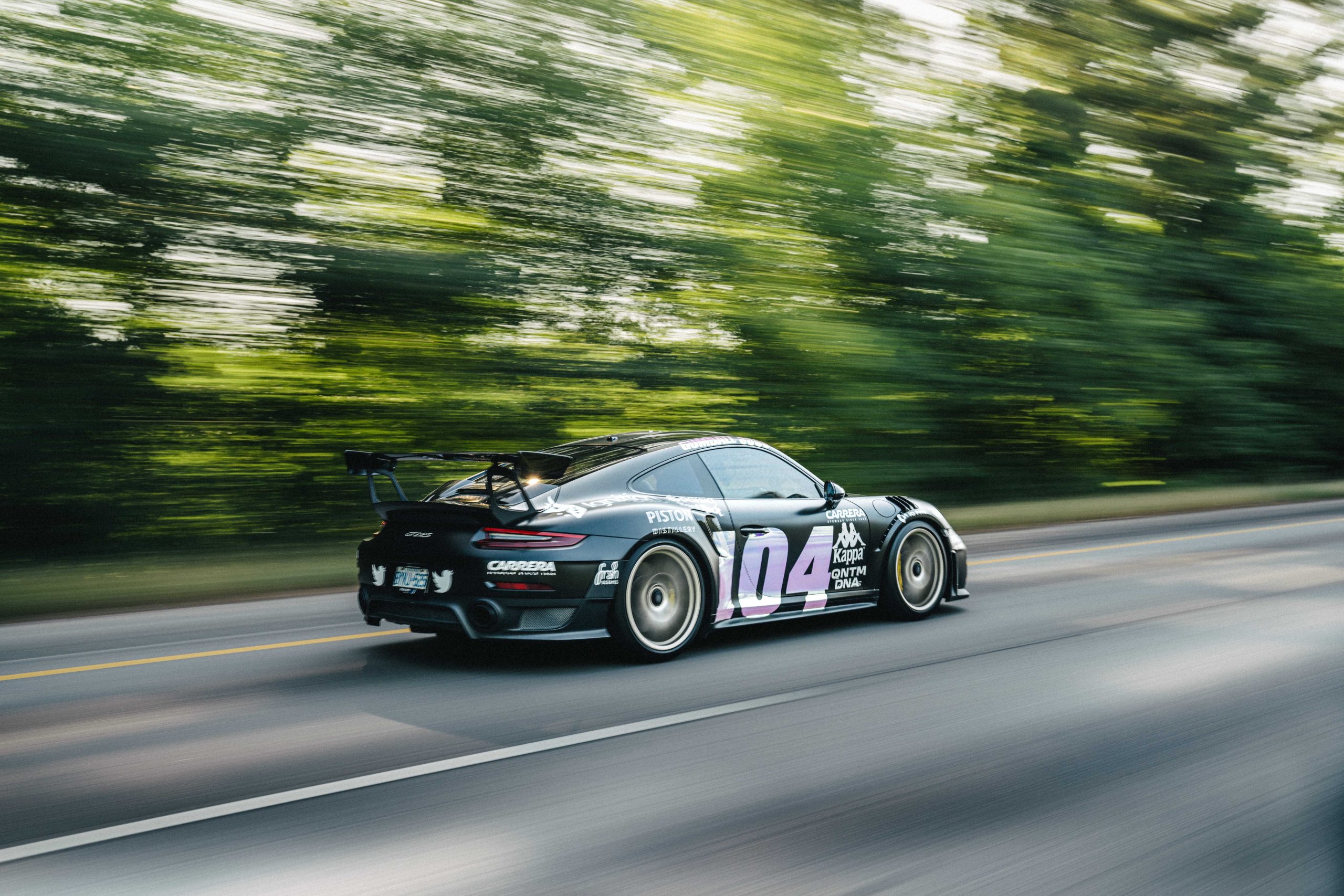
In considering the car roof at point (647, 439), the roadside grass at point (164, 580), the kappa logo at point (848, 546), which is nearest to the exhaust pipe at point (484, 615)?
the car roof at point (647, 439)

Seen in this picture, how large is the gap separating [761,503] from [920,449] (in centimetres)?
1145

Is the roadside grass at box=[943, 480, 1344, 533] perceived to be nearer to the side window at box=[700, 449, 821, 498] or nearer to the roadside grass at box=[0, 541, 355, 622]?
the side window at box=[700, 449, 821, 498]

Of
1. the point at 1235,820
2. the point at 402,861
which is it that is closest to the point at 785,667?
the point at 1235,820

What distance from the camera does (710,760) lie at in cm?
468

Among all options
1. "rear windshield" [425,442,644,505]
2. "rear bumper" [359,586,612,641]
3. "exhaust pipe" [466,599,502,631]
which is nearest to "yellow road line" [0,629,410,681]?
"rear windshield" [425,442,644,505]

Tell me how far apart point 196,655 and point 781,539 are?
3.76 meters

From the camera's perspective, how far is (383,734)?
5062 mm

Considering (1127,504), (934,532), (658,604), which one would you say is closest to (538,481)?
(658,604)

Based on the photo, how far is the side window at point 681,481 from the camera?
22.2 feet

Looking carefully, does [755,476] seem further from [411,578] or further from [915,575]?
[411,578]

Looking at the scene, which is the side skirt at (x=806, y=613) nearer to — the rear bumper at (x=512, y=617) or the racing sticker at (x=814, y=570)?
the racing sticker at (x=814, y=570)

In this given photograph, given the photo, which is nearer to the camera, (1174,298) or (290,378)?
(290,378)

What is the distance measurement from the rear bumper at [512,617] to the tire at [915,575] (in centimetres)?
242

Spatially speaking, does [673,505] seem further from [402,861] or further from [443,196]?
[443,196]
